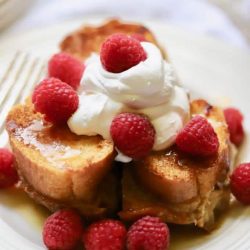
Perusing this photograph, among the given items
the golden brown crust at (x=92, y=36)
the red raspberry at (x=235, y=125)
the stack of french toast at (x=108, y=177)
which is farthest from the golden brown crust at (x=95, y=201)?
the golden brown crust at (x=92, y=36)

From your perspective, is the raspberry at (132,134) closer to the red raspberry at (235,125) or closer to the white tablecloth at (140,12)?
the red raspberry at (235,125)

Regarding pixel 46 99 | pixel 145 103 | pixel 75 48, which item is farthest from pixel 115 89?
pixel 75 48

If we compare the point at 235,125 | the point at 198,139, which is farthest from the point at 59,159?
the point at 235,125

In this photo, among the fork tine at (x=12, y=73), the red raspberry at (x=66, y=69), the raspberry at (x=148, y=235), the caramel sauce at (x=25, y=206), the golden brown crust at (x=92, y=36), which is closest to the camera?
the raspberry at (x=148, y=235)

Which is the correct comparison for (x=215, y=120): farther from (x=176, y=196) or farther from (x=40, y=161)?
(x=40, y=161)

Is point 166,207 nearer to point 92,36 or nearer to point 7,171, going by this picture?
point 7,171
